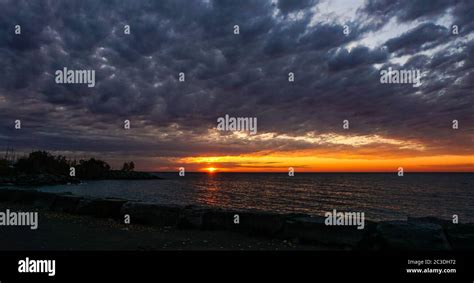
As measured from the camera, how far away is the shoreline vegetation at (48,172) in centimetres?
9946

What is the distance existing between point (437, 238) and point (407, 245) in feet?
2.35

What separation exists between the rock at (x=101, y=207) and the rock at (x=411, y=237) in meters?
9.37

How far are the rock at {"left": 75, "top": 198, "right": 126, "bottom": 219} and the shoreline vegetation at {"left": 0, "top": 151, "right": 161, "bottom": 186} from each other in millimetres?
73691

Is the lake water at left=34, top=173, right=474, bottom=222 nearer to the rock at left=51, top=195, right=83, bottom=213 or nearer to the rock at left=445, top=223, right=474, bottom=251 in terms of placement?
the rock at left=51, top=195, right=83, bottom=213

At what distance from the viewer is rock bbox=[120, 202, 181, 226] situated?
11.8m

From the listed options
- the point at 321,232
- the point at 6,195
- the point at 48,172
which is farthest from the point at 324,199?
the point at 48,172

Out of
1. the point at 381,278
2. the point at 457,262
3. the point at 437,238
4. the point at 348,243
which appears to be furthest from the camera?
the point at 348,243

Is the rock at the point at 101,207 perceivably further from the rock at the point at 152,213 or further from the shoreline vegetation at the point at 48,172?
the shoreline vegetation at the point at 48,172

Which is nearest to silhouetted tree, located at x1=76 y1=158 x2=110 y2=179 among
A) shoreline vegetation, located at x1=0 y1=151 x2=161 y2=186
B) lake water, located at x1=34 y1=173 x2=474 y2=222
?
shoreline vegetation, located at x1=0 y1=151 x2=161 y2=186

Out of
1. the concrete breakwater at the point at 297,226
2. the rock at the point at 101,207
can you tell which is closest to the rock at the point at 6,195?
the concrete breakwater at the point at 297,226

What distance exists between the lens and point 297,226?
962 cm

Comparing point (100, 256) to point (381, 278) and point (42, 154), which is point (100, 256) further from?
point (42, 154)

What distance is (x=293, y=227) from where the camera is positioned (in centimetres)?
968

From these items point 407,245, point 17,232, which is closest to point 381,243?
point 407,245
